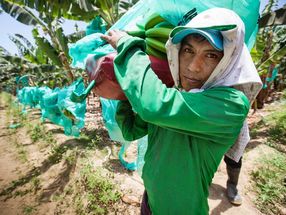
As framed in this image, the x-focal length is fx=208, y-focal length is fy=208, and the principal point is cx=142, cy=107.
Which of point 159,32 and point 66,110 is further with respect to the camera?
point 66,110

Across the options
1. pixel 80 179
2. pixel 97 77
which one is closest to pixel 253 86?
pixel 97 77

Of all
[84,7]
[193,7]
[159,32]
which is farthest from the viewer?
[84,7]

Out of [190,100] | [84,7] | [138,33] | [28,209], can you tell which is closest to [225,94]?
[190,100]

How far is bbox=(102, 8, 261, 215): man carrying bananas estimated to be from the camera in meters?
0.69

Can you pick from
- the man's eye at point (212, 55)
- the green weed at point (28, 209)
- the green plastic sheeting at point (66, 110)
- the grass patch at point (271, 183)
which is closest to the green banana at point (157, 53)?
the man's eye at point (212, 55)

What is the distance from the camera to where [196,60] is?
0.81m

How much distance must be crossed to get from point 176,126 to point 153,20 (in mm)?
539

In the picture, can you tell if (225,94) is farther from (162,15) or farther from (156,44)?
(162,15)

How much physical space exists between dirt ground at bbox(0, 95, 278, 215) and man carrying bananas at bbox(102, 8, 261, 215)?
Result: 198cm

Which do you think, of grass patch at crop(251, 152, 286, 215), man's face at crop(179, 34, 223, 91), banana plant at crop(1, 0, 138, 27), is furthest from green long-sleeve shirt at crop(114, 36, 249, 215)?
banana plant at crop(1, 0, 138, 27)

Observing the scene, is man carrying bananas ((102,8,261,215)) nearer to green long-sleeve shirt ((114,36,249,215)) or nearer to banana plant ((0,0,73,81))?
green long-sleeve shirt ((114,36,249,215))

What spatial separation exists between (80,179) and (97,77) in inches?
123

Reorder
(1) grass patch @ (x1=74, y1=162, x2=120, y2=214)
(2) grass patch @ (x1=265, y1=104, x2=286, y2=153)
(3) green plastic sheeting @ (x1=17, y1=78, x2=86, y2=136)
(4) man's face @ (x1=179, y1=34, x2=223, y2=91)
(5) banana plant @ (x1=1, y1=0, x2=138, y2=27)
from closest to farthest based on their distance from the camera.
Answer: (4) man's face @ (x1=179, y1=34, x2=223, y2=91) < (1) grass patch @ (x1=74, y1=162, x2=120, y2=214) < (3) green plastic sheeting @ (x1=17, y1=78, x2=86, y2=136) < (2) grass patch @ (x1=265, y1=104, x2=286, y2=153) < (5) banana plant @ (x1=1, y1=0, x2=138, y2=27)

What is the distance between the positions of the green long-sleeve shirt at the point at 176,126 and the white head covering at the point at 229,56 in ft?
0.28
